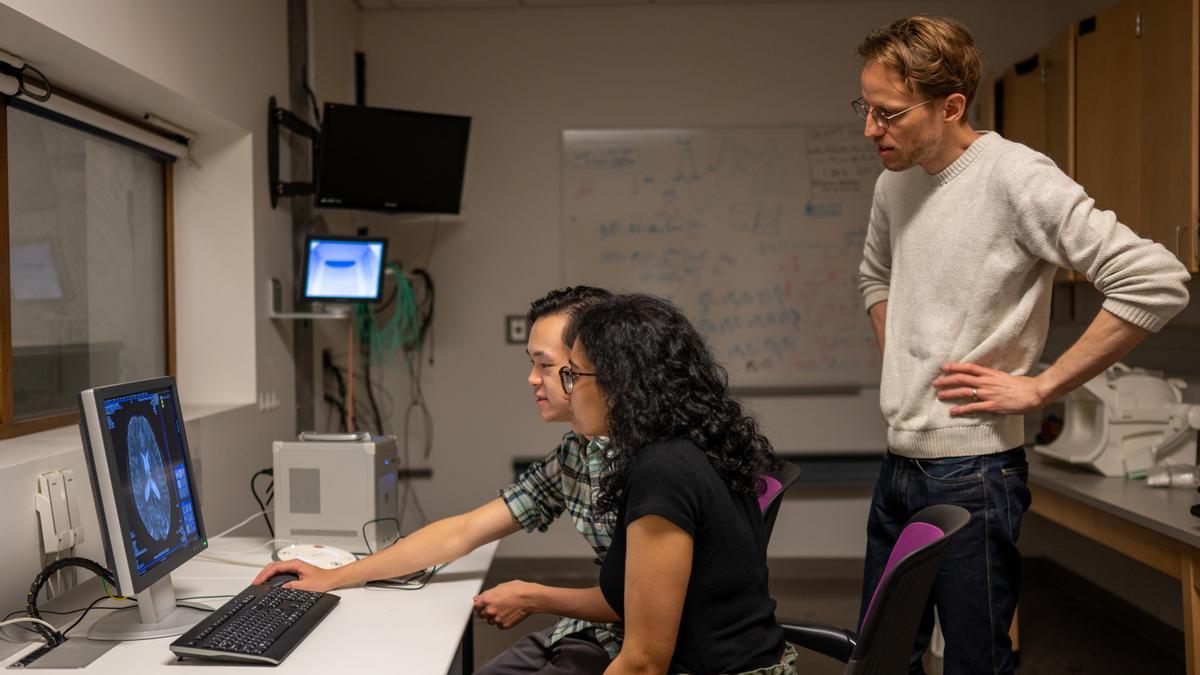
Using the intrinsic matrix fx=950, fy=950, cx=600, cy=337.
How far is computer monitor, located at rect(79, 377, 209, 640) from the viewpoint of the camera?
1.44 meters

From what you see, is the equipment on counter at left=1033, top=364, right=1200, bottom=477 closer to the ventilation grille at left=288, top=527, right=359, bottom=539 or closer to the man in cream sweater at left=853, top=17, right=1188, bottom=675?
the man in cream sweater at left=853, top=17, right=1188, bottom=675

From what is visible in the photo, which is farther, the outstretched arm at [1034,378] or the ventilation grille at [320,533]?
the ventilation grille at [320,533]

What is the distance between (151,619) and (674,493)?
38.1 inches

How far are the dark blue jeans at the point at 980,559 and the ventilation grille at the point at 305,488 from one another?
128cm

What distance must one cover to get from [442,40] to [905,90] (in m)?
3.22

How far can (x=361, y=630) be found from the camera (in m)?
1.62

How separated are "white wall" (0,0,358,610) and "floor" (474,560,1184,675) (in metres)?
1.18

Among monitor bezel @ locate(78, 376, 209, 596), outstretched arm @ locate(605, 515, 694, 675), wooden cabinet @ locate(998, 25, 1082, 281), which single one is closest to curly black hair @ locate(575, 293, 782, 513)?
outstretched arm @ locate(605, 515, 694, 675)

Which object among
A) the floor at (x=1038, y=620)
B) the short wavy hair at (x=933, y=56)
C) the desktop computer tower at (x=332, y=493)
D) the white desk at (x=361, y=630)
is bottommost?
the floor at (x=1038, y=620)

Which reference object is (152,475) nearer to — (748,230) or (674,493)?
(674,493)

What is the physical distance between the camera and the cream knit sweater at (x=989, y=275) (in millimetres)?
1555

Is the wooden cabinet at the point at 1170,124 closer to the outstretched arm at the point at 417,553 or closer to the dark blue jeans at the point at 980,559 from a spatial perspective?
the dark blue jeans at the point at 980,559

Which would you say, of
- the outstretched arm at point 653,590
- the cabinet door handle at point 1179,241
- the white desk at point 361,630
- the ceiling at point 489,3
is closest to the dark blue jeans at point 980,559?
the outstretched arm at point 653,590

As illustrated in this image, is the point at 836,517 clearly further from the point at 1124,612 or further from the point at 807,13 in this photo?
the point at 807,13
